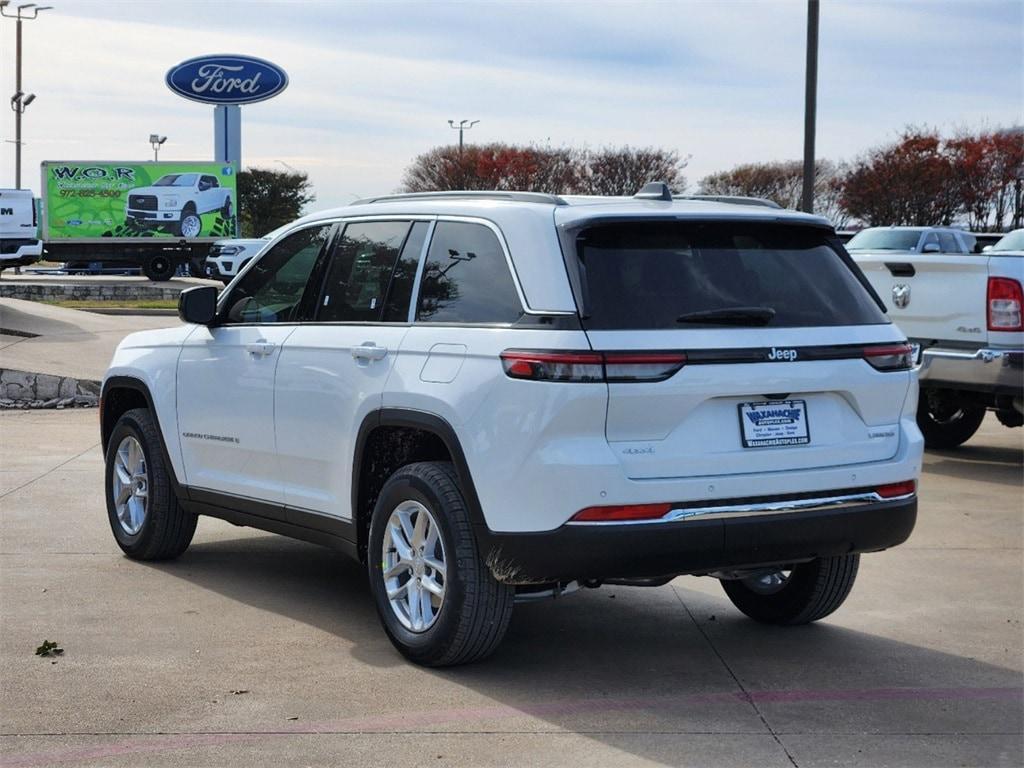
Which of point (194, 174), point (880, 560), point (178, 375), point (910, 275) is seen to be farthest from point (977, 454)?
point (194, 174)

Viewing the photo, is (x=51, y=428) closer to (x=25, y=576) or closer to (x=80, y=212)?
(x=25, y=576)

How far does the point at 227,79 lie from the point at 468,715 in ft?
151

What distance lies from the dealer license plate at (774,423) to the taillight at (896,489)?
0.42 m

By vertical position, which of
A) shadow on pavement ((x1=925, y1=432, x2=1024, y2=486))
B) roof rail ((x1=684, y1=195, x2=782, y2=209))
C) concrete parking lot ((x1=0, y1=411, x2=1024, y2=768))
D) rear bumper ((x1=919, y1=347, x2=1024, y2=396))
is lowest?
concrete parking lot ((x1=0, y1=411, x2=1024, y2=768))

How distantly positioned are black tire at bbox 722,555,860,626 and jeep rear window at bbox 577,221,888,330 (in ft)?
3.79

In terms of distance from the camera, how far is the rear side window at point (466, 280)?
5184mm

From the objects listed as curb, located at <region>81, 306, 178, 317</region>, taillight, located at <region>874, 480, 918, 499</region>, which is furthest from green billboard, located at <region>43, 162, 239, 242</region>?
taillight, located at <region>874, 480, 918, 499</region>

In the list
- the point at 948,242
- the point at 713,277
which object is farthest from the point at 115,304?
the point at 713,277

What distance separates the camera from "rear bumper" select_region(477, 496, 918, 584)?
4.87m

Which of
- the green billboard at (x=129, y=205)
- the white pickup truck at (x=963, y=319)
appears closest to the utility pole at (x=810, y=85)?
the white pickup truck at (x=963, y=319)

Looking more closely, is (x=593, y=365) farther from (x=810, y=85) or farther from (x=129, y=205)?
(x=129, y=205)

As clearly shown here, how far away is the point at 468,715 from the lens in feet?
16.1

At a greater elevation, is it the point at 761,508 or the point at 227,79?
the point at 227,79

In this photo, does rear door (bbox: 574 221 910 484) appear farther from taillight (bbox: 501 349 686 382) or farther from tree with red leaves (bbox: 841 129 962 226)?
tree with red leaves (bbox: 841 129 962 226)
